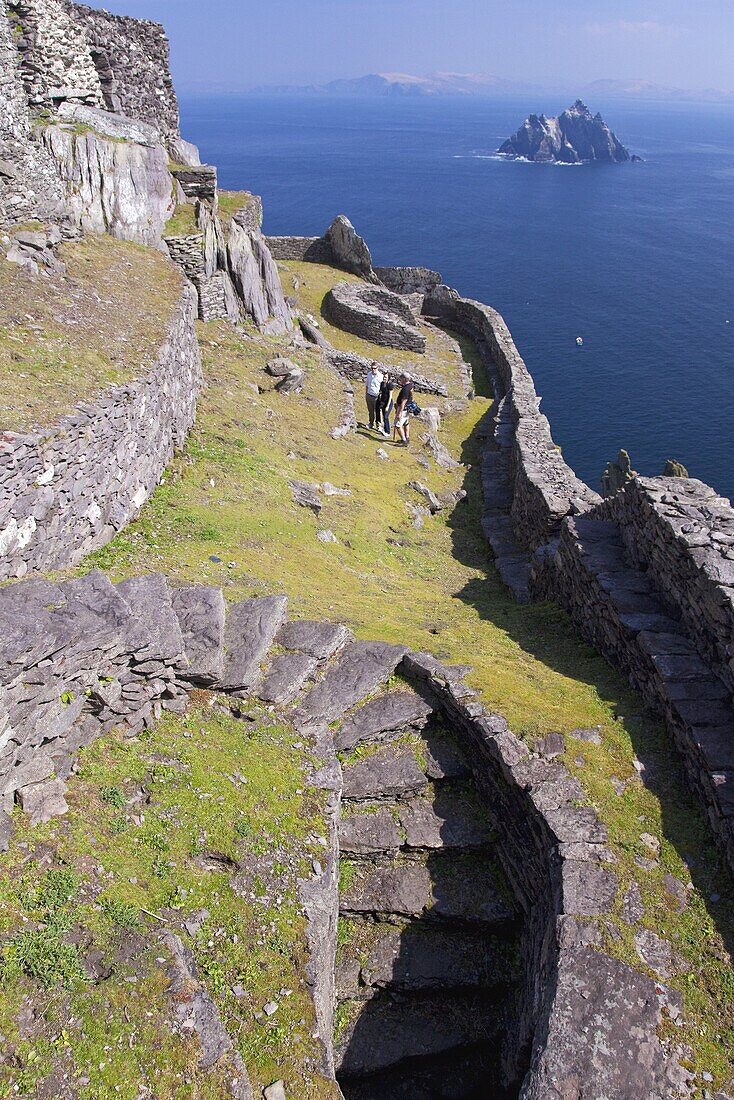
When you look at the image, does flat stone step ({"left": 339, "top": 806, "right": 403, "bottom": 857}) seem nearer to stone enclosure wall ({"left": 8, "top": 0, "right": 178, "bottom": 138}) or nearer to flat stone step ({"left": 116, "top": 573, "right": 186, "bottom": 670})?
flat stone step ({"left": 116, "top": 573, "right": 186, "bottom": 670})

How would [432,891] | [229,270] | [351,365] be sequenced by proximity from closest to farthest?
1. [432,891]
2. [229,270]
3. [351,365]

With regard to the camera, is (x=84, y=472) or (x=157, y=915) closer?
(x=157, y=915)

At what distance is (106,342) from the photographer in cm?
1914

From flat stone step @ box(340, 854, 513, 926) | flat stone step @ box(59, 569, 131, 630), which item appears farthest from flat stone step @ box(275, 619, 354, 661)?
flat stone step @ box(340, 854, 513, 926)

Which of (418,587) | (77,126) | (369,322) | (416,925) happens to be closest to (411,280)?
(369,322)

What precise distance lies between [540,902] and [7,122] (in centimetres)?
2561

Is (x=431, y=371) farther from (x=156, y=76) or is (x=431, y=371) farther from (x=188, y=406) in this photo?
(x=188, y=406)

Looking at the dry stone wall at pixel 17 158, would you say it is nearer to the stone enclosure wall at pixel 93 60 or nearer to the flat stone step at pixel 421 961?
the stone enclosure wall at pixel 93 60

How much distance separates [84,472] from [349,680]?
6.75 meters

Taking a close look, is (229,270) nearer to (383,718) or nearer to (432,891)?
(383,718)

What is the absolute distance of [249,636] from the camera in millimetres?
13008

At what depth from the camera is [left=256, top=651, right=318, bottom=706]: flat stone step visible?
1242cm

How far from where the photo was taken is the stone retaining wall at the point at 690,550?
39.7ft

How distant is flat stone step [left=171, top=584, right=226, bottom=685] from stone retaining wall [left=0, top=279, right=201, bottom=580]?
9.07 ft
